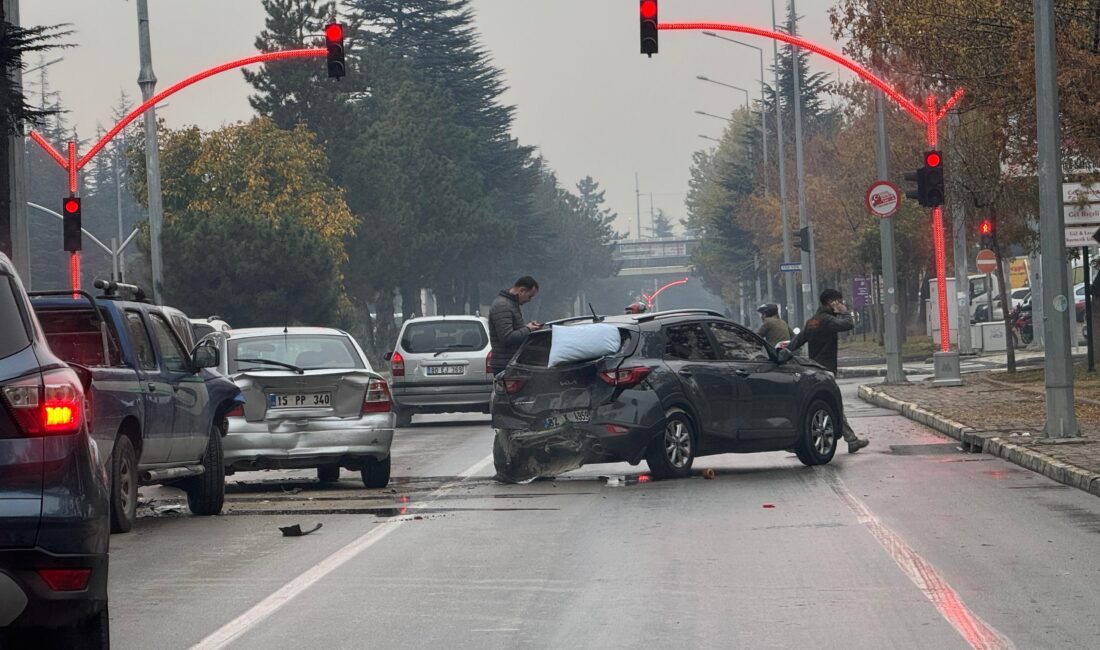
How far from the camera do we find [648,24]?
2595 centimetres

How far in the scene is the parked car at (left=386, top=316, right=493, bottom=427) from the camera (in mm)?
27375

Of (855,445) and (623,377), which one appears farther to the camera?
(855,445)

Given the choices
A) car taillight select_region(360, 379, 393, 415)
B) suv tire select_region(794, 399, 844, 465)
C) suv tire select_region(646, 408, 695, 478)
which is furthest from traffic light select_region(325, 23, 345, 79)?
suv tire select_region(646, 408, 695, 478)

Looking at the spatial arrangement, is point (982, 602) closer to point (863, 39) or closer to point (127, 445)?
point (127, 445)

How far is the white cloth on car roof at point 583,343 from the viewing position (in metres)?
16.5

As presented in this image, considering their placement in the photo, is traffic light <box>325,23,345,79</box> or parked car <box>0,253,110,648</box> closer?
parked car <box>0,253,110,648</box>

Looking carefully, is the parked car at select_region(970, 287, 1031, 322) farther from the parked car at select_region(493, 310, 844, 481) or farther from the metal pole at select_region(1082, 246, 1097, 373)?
the parked car at select_region(493, 310, 844, 481)

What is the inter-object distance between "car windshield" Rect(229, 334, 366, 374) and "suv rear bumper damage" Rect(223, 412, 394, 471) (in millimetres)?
642

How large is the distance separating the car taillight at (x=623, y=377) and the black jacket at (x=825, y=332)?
485cm

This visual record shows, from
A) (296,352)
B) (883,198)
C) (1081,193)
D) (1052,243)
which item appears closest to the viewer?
(296,352)

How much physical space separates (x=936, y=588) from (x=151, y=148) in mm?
27497

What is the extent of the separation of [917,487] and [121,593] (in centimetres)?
758

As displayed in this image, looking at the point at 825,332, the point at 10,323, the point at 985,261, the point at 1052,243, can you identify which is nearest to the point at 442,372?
the point at 825,332

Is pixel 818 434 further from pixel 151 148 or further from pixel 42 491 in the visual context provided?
pixel 151 148
